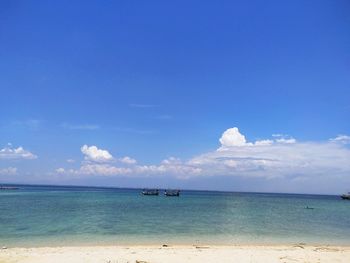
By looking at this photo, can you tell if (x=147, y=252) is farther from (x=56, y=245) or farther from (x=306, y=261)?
(x=306, y=261)

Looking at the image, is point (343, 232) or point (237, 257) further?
point (343, 232)

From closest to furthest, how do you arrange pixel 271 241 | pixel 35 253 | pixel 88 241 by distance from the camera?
pixel 35 253, pixel 88 241, pixel 271 241

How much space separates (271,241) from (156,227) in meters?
10.0

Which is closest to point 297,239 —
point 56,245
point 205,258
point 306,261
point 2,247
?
point 306,261

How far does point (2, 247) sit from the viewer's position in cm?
2100

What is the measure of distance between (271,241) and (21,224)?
2045 centimetres

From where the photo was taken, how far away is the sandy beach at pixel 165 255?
676 inches

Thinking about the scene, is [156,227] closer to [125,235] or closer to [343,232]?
[125,235]

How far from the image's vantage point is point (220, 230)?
3144 centimetres

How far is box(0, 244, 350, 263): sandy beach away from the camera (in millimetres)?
17172

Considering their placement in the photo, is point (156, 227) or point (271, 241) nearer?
point (271, 241)

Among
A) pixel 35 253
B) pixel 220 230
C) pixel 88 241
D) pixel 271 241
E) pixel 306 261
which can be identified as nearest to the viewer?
pixel 306 261

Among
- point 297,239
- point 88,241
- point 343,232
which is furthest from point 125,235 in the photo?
point 343,232

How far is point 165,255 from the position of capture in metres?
18.5
